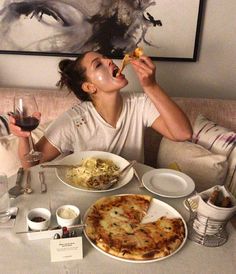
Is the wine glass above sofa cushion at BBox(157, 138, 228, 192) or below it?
above

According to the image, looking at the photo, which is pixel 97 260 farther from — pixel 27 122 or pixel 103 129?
pixel 103 129

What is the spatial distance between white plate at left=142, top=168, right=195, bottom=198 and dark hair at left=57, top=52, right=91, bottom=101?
2.17 feet

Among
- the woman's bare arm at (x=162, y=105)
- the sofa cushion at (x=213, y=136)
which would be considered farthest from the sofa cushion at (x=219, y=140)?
the woman's bare arm at (x=162, y=105)

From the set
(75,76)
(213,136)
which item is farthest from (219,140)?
(75,76)

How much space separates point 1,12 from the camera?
7.48ft

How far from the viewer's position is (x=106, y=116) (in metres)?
1.91

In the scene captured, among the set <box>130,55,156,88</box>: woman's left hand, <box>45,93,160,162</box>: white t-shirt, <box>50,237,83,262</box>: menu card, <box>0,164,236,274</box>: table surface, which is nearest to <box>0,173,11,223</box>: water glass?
<box>0,164,236,274</box>: table surface

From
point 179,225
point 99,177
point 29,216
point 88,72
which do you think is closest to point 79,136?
point 88,72

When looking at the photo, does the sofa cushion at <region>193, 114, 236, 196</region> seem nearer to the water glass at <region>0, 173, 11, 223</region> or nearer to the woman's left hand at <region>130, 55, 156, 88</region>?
the woman's left hand at <region>130, 55, 156, 88</region>

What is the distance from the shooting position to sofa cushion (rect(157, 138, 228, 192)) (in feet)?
6.03

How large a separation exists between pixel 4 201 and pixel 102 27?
4.71 ft

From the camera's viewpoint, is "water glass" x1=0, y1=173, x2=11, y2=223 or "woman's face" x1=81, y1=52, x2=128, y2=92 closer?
"water glass" x1=0, y1=173, x2=11, y2=223

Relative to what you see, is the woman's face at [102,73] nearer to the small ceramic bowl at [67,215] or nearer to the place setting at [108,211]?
the place setting at [108,211]

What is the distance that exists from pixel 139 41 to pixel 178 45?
0.88 feet
